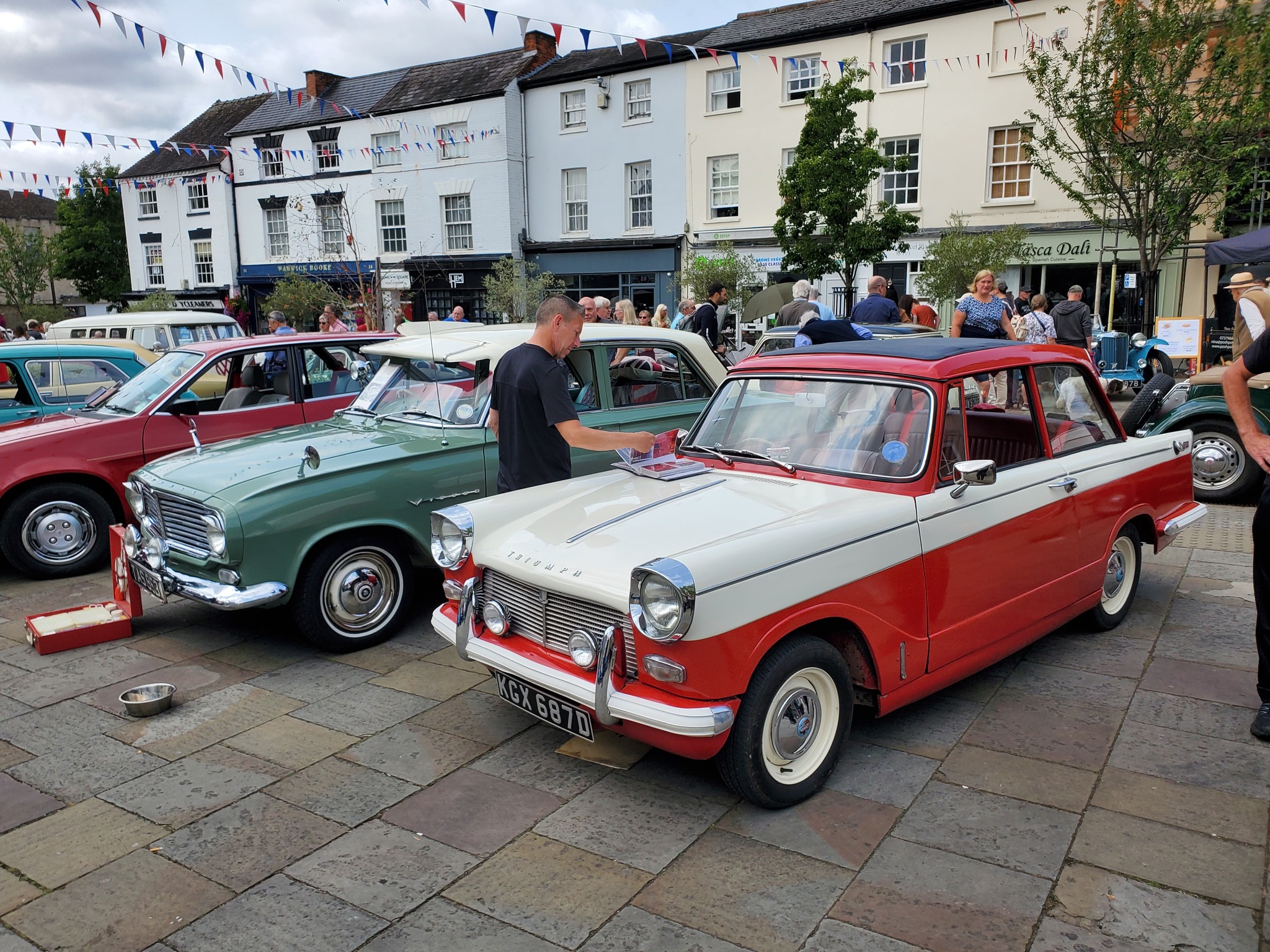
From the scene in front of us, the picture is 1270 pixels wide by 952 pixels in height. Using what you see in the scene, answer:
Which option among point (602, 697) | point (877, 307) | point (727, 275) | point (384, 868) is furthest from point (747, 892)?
point (727, 275)

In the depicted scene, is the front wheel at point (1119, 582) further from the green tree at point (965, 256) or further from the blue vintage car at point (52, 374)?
the green tree at point (965, 256)

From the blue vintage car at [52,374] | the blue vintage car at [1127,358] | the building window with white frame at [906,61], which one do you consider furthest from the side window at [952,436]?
the building window with white frame at [906,61]

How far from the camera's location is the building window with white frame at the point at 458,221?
31.8 m

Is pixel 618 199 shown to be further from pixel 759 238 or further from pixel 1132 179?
pixel 1132 179

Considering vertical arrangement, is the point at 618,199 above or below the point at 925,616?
above

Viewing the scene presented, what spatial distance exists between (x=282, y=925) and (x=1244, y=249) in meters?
14.9

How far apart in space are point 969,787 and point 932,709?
0.75 metres

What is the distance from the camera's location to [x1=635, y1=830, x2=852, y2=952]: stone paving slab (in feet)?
9.47

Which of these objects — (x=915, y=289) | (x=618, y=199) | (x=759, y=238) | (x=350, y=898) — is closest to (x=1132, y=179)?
(x=915, y=289)

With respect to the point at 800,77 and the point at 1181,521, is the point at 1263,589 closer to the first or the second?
the point at 1181,521

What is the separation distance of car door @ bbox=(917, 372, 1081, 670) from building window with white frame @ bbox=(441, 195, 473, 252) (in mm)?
29163

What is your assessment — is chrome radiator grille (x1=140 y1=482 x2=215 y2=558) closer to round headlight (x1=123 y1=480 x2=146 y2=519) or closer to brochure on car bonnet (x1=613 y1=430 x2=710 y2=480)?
round headlight (x1=123 y1=480 x2=146 y2=519)

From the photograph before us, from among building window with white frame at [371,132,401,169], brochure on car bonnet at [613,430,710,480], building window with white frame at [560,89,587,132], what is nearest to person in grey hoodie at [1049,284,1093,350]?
brochure on car bonnet at [613,430,710,480]

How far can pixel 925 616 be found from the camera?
387cm
